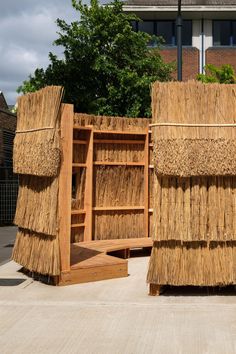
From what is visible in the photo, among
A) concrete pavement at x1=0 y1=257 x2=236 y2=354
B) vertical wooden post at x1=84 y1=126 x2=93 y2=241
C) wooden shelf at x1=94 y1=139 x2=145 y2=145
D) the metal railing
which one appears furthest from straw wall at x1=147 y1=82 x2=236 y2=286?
the metal railing

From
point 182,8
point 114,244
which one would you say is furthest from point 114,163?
point 182,8

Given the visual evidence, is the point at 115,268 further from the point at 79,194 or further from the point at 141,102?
the point at 141,102

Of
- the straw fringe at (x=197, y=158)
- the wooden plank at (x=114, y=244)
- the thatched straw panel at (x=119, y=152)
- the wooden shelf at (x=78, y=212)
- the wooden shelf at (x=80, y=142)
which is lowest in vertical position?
the wooden plank at (x=114, y=244)

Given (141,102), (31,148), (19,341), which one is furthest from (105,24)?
(19,341)

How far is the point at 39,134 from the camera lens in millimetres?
7496

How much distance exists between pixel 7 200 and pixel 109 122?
7854mm

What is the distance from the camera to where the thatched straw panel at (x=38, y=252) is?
730 cm

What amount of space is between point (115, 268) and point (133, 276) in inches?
16.4

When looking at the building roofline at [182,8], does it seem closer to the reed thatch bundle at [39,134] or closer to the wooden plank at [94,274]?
the reed thatch bundle at [39,134]

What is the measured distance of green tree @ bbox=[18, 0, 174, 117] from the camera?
17359mm

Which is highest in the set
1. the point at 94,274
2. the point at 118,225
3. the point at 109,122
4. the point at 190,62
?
the point at 190,62

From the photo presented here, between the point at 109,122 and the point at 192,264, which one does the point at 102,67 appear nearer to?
the point at 109,122

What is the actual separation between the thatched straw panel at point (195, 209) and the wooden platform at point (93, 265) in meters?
1.64

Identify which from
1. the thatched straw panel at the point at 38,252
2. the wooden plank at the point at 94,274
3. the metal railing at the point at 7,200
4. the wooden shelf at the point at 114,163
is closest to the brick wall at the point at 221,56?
the metal railing at the point at 7,200
